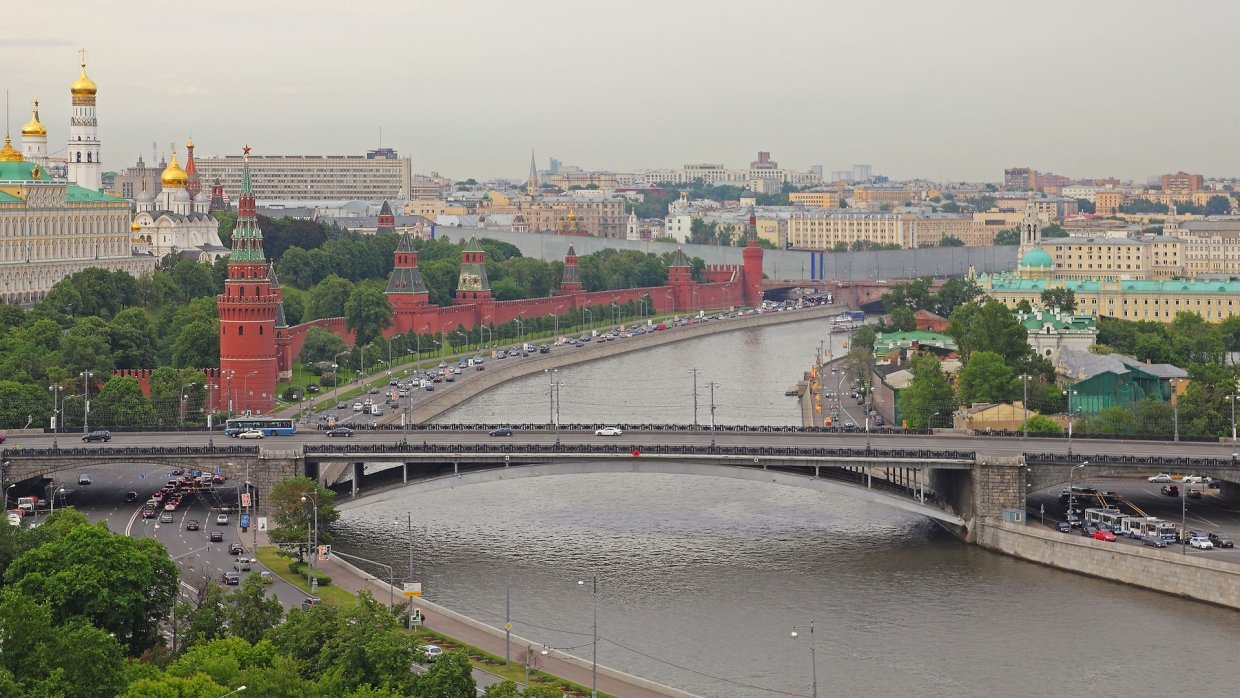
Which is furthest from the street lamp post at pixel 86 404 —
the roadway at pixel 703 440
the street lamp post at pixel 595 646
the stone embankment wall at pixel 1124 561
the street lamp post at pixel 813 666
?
the stone embankment wall at pixel 1124 561

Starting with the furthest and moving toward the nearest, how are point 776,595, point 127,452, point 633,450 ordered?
point 127,452
point 633,450
point 776,595

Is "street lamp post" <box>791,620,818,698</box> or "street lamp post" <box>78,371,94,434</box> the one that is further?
"street lamp post" <box>78,371,94,434</box>

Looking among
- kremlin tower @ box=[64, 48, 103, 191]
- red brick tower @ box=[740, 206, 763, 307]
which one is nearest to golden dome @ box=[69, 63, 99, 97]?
kremlin tower @ box=[64, 48, 103, 191]

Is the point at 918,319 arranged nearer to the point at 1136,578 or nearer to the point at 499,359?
the point at 499,359

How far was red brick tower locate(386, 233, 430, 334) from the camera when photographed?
95.1 meters

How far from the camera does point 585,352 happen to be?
97875 millimetres

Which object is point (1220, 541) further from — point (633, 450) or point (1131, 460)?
point (633, 450)

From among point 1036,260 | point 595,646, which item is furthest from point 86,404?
point 1036,260

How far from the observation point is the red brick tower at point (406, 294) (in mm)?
95062

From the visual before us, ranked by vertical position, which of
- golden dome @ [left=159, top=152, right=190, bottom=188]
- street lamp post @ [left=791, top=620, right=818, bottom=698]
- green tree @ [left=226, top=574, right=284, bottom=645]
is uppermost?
golden dome @ [left=159, top=152, right=190, bottom=188]

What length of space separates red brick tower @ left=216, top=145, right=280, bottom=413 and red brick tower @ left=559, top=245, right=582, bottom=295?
4739 centimetres

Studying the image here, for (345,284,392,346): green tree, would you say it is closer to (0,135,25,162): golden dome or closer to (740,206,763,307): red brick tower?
(0,135,25,162): golden dome

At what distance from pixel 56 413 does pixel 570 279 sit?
58003 millimetres

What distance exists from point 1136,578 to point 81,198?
6616cm
